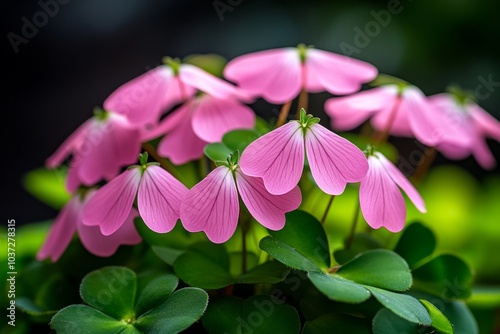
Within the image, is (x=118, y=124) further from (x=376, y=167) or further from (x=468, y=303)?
(x=468, y=303)

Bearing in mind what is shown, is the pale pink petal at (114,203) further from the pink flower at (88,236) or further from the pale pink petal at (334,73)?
the pale pink petal at (334,73)

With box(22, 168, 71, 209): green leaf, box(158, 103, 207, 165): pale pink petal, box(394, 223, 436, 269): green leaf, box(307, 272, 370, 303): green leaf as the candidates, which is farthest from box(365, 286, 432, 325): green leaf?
box(22, 168, 71, 209): green leaf

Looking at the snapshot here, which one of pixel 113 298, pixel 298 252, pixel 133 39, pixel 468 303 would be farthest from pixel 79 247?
pixel 133 39

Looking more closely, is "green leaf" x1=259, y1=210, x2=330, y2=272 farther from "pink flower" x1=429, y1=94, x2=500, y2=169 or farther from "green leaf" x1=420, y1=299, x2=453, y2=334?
"pink flower" x1=429, y1=94, x2=500, y2=169

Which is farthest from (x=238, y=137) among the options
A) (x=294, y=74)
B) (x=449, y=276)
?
(x=449, y=276)

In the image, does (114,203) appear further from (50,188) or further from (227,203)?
(50,188)

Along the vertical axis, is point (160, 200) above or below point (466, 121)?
above
